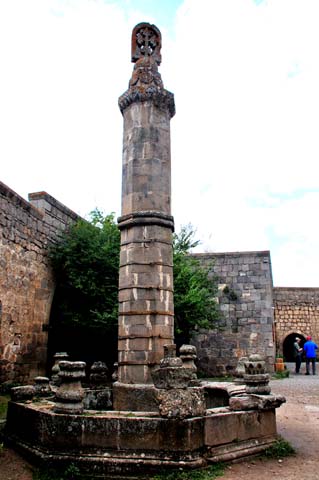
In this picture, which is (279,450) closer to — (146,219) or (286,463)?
(286,463)

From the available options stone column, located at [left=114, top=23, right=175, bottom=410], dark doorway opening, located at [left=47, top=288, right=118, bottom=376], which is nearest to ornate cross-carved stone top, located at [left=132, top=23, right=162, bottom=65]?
stone column, located at [left=114, top=23, right=175, bottom=410]

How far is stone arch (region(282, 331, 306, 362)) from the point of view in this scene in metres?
23.8

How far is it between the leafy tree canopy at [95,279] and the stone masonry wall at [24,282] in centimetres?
49

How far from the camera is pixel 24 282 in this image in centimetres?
1134

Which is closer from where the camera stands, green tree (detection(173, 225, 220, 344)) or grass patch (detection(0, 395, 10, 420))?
grass patch (detection(0, 395, 10, 420))

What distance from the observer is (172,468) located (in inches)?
187

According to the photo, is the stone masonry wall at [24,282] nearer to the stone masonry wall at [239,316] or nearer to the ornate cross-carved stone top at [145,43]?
the ornate cross-carved stone top at [145,43]

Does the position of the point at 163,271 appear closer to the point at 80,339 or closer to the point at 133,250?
the point at 133,250

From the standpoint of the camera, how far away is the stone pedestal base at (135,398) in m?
6.25

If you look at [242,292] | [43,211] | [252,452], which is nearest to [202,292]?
[242,292]

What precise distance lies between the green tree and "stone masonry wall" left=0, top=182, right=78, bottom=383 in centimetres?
369

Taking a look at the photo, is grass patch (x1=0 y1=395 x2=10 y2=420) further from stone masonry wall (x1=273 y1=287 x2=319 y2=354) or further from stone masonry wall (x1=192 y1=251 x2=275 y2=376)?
stone masonry wall (x1=273 y1=287 x2=319 y2=354)

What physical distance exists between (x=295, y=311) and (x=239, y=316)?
8769mm

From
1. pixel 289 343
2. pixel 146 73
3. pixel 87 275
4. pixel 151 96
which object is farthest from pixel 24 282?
pixel 289 343
